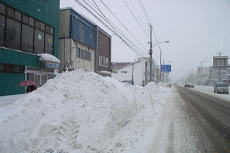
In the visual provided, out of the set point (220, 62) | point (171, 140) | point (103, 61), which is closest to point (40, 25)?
point (103, 61)

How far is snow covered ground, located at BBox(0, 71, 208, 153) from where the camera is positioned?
5.66 meters

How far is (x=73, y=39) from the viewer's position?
28375mm

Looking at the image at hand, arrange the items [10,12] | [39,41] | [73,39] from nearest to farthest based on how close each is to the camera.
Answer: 1. [10,12]
2. [39,41]
3. [73,39]

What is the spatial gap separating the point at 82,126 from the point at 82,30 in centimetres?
2630

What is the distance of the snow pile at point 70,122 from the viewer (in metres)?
5.60

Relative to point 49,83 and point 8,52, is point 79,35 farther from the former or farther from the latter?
point 49,83

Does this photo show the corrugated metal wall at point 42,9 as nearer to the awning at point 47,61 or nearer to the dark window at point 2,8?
the dark window at point 2,8

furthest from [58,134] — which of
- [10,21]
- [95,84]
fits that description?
[10,21]

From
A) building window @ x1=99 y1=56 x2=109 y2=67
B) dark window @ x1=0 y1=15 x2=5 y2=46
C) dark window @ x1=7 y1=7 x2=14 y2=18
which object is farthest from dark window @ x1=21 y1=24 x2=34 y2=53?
building window @ x1=99 y1=56 x2=109 y2=67

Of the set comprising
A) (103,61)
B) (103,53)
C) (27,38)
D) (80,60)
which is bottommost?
(80,60)

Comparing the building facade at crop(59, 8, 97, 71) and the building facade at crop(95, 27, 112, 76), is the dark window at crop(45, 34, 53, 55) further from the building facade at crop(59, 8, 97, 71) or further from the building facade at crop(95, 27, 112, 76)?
the building facade at crop(95, 27, 112, 76)

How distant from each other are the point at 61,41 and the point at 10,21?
10.5 meters

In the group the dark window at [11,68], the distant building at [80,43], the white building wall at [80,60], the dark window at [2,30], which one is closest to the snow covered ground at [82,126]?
the dark window at [11,68]

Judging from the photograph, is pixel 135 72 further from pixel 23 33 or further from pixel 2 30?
pixel 2 30
